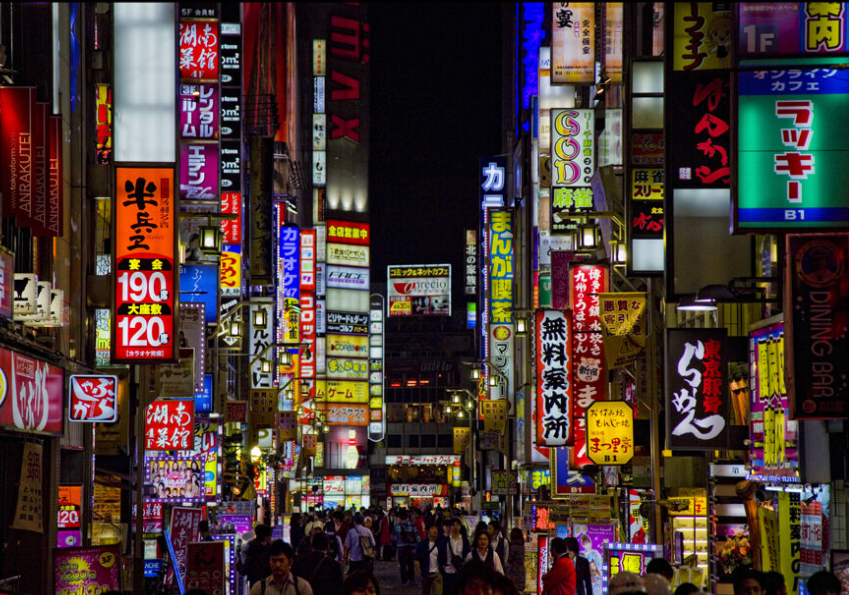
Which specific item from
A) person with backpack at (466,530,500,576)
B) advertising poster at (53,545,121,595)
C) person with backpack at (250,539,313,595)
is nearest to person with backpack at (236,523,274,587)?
person with backpack at (466,530,500,576)

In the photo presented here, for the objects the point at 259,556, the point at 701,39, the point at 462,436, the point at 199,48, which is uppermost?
the point at 199,48

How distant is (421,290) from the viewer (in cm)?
11062

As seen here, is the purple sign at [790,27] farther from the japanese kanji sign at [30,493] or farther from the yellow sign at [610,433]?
the yellow sign at [610,433]

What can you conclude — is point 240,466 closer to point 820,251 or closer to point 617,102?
point 617,102

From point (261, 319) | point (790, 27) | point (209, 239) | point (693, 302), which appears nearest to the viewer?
point (790, 27)

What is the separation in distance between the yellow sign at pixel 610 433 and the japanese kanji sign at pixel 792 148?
11.3 m

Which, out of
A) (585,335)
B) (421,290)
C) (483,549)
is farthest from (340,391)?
(483,549)

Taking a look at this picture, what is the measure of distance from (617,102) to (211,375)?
1099cm

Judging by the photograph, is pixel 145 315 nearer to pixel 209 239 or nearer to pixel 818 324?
pixel 209 239

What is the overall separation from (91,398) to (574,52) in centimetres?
1757

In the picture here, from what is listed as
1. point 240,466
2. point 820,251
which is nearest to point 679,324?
point 820,251

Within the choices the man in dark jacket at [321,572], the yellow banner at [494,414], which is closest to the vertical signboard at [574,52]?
the man in dark jacket at [321,572]

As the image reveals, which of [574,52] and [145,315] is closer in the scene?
[145,315]

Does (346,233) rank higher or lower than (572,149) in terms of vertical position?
higher
